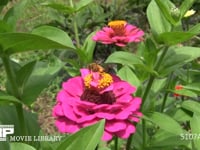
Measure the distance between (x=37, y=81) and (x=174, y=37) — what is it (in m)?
0.31

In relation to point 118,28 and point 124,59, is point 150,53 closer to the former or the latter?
point 124,59

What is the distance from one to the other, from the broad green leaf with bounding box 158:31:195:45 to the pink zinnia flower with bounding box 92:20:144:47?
0.58 feet

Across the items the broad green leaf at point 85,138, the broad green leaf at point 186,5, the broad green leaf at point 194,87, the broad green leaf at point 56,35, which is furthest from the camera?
the broad green leaf at point 194,87

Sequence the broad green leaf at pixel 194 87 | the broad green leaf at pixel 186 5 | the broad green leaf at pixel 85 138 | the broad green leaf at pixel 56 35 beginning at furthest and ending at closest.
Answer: the broad green leaf at pixel 194 87 → the broad green leaf at pixel 186 5 → the broad green leaf at pixel 56 35 → the broad green leaf at pixel 85 138

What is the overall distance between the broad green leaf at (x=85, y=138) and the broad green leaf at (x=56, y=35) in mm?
168

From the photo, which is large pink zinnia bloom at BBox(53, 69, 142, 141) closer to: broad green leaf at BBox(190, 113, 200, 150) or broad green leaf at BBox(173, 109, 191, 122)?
broad green leaf at BBox(190, 113, 200, 150)

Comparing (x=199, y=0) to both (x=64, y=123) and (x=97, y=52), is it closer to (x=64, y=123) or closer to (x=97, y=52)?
(x=97, y=52)

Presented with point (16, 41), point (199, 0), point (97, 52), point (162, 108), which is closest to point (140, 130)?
point (162, 108)

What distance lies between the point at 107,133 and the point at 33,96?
24cm

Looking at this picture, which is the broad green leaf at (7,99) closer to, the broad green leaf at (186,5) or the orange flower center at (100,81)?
the orange flower center at (100,81)

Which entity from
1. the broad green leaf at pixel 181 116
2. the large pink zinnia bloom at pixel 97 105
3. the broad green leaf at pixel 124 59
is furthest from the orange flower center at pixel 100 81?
the broad green leaf at pixel 181 116

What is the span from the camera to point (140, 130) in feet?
3.63

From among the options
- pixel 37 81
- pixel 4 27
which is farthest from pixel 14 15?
pixel 37 81

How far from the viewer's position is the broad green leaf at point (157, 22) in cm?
96
